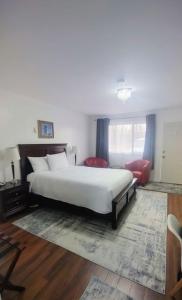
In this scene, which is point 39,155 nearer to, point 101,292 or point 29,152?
point 29,152

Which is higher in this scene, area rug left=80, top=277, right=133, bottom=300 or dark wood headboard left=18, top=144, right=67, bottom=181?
dark wood headboard left=18, top=144, right=67, bottom=181

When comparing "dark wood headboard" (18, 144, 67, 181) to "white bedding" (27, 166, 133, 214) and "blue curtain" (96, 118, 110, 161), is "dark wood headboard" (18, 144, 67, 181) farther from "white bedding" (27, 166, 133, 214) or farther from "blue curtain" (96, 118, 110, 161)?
"blue curtain" (96, 118, 110, 161)

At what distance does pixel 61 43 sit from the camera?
64.6 inches

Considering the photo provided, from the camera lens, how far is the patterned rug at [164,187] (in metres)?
4.29

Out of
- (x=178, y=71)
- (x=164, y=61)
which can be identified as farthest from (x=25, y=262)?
(x=178, y=71)

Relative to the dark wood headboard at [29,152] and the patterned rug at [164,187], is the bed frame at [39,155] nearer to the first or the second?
the dark wood headboard at [29,152]

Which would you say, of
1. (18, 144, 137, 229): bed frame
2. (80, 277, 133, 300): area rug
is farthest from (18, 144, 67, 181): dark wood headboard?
(80, 277, 133, 300): area rug

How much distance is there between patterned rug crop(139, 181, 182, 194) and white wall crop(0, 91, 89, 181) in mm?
2819

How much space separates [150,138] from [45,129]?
342 centimetres

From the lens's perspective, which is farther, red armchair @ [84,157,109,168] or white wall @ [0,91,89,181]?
red armchair @ [84,157,109,168]

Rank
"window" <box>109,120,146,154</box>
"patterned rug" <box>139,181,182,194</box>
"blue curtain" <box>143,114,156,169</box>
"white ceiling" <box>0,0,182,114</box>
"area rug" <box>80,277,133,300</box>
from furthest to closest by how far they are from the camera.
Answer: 1. "window" <box>109,120,146,154</box>
2. "blue curtain" <box>143,114,156,169</box>
3. "patterned rug" <box>139,181,182,194</box>
4. "area rug" <box>80,277,133,300</box>
5. "white ceiling" <box>0,0,182,114</box>

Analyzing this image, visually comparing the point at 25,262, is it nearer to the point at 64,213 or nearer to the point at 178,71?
the point at 64,213

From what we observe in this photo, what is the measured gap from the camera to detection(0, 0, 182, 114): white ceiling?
1.21 meters

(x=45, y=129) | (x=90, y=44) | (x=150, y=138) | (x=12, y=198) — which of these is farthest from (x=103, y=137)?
(x=90, y=44)
